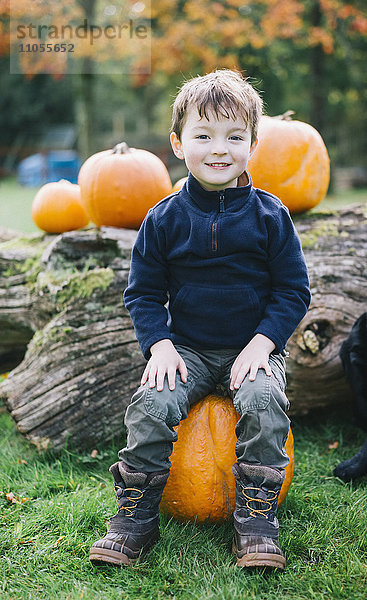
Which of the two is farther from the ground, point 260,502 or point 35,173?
point 35,173

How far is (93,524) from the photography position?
232 cm

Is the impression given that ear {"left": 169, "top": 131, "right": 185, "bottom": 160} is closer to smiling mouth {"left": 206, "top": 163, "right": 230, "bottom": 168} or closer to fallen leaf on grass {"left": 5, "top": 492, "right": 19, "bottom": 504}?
smiling mouth {"left": 206, "top": 163, "right": 230, "bottom": 168}

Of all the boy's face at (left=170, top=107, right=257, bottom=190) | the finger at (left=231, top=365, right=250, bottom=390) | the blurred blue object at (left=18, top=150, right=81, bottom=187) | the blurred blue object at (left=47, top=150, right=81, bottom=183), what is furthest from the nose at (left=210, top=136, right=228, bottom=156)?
the blurred blue object at (left=47, top=150, right=81, bottom=183)

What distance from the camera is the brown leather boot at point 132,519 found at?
79.0 inches

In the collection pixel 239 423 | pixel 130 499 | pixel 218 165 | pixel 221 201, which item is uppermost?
pixel 218 165

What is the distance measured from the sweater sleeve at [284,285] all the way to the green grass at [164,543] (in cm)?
77

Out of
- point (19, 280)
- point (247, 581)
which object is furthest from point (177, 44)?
point (247, 581)

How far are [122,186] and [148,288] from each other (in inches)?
47.4

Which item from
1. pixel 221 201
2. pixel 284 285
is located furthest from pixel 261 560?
pixel 221 201

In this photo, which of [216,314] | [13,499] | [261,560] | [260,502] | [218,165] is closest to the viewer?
[261,560]

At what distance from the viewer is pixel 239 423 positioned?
83.4 inches

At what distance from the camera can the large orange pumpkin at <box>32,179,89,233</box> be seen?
146 inches

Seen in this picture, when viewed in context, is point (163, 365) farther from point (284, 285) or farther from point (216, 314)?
point (284, 285)

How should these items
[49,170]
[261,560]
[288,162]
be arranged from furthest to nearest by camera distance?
[49,170]
[288,162]
[261,560]
